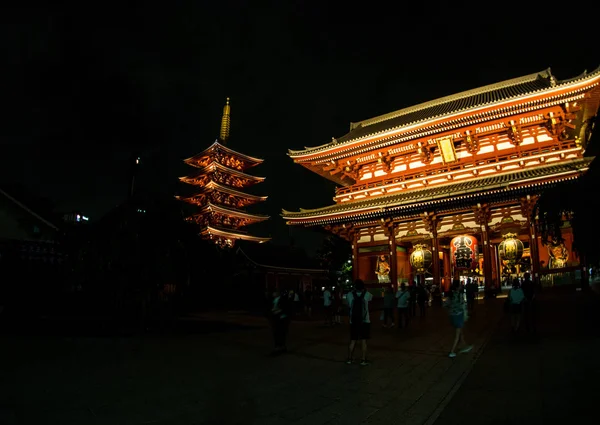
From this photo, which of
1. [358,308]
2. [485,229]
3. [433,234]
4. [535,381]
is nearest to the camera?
[535,381]

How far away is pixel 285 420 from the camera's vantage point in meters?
5.13

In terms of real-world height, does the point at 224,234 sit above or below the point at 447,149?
below

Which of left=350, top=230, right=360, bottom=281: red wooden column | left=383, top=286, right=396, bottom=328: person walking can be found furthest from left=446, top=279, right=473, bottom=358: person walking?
left=350, top=230, right=360, bottom=281: red wooden column

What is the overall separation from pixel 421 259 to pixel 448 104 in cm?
1270

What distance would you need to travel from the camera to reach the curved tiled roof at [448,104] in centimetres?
2495

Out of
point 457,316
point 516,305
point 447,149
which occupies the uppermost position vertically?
point 447,149

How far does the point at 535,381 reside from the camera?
6.57m

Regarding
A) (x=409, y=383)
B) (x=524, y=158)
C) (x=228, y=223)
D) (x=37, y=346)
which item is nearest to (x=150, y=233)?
(x=37, y=346)

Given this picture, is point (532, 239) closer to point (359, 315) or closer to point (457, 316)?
point (457, 316)

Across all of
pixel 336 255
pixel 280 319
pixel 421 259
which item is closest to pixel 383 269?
pixel 421 259

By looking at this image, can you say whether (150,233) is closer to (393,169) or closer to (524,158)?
(393,169)

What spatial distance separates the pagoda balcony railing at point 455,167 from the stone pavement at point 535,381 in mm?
12871

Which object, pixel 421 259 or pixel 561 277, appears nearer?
pixel 561 277

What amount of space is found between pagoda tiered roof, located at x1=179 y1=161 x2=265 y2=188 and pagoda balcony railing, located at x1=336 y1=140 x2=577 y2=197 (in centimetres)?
2346
